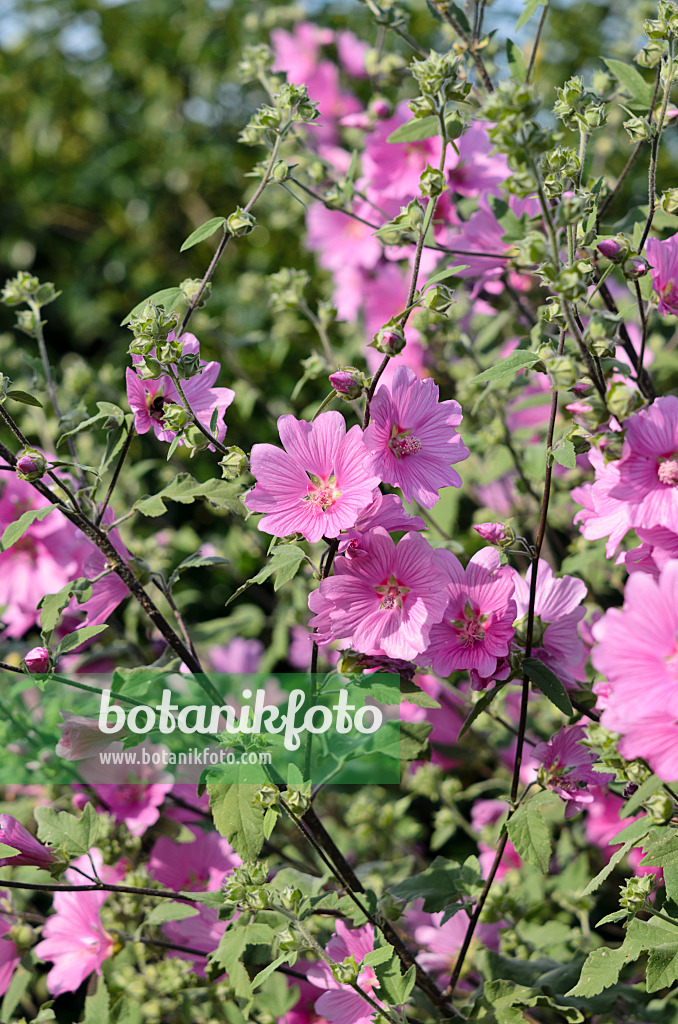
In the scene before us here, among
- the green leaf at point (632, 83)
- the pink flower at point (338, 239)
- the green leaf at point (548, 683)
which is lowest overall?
the green leaf at point (548, 683)

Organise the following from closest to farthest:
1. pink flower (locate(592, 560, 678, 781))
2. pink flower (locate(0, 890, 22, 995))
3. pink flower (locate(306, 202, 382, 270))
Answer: pink flower (locate(592, 560, 678, 781)), pink flower (locate(0, 890, 22, 995)), pink flower (locate(306, 202, 382, 270))

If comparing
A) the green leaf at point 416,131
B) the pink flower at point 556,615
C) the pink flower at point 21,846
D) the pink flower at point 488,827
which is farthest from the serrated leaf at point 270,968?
the green leaf at point 416,131

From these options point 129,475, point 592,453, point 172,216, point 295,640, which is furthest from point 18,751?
point 172,216

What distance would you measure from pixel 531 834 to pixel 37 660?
541mm

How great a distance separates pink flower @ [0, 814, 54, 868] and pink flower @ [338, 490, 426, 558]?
0.48 m

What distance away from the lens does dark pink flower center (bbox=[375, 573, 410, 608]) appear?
2.87 ft

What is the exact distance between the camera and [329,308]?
1375 mm

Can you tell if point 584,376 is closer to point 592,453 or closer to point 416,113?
point 592,453

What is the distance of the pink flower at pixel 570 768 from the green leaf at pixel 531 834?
0.03m

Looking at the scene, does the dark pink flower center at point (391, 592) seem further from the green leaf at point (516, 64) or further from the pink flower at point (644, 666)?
the green leaf at point (516, 64)

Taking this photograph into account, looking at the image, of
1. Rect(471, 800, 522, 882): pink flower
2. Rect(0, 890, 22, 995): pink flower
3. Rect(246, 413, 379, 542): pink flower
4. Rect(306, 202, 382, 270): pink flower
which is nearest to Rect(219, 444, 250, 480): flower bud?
Rect(246, 413, 379, 542): pink flower

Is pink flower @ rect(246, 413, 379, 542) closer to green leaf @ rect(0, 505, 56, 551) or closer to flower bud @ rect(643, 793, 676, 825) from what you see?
green leaf @ rect(0, 505, 56, 551)

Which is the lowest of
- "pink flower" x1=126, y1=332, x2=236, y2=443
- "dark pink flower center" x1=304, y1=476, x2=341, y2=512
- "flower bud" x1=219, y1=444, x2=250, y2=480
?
"dark pink flower center" x1=304, y1=476, x2=341, y2=512

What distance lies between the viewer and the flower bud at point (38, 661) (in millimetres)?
937
